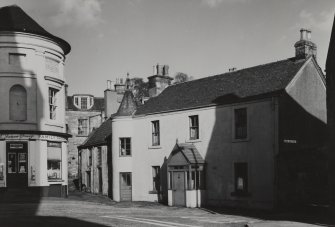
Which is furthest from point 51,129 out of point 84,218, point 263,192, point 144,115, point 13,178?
point 263,192

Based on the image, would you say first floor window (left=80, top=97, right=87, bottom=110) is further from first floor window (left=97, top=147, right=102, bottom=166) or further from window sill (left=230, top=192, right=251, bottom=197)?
window sill (left=230, top=192, right=251, bottom=197)

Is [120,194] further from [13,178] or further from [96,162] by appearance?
[13,178]

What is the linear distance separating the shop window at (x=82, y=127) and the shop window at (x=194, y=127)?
34166 millimetres

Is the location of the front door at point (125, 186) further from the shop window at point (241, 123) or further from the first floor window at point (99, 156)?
the shop window at point (241, 123)

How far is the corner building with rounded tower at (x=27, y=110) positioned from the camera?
2709 centimetres

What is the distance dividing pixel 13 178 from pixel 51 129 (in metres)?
3.78

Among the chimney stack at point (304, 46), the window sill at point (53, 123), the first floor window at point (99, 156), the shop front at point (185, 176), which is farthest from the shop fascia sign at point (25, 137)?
the chimney stack at point (304, 46)

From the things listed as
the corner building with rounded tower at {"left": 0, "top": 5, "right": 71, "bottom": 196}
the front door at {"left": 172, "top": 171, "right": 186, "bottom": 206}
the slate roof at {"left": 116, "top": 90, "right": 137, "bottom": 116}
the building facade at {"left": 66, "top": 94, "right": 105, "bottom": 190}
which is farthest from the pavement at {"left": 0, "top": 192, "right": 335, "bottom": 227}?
the building facade at {"left": 66, "top": 94, "right": 105, "bottom": 190}

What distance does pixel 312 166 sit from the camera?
25984 mm

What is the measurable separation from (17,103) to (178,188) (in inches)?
464

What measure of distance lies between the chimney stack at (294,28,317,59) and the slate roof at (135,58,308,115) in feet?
1.27

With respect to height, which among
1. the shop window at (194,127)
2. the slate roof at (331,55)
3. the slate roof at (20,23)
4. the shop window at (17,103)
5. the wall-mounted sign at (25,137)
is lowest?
the wall-mounted sign at (25,137)

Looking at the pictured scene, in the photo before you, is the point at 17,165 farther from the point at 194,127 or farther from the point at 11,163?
the point at 194,127

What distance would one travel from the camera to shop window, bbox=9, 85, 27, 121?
90.2 ft
